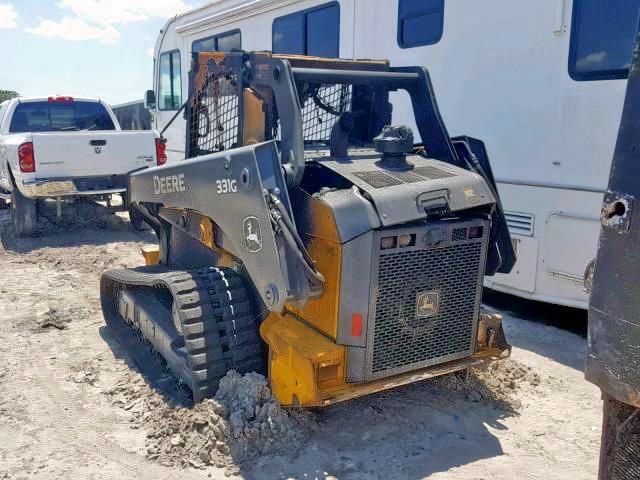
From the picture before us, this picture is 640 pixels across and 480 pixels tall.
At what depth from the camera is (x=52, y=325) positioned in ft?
17.2

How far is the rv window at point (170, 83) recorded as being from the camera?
11062 mm

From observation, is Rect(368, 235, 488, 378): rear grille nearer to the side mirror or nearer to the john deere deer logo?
Answer: the john deere deer logo

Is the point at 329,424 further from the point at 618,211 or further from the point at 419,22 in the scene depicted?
the point at 419,22

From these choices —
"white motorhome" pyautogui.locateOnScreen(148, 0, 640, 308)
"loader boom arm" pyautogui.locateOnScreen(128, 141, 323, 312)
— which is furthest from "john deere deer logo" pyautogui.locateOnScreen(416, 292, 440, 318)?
"white motorhome" pyautogui.locateOnScreen(148, 0, 640, 308)

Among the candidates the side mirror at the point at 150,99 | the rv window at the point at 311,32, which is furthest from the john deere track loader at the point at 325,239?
the side mirror at the point at 150,99

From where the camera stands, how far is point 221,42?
9281mm

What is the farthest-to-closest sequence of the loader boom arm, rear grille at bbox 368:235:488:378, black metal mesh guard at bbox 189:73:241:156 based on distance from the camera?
black metal mesh guard at bbox 189:73:241:156 → rear grille at bbox 368:235:488:378 → the loader boom arm

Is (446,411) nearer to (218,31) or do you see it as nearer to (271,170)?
(271,170)

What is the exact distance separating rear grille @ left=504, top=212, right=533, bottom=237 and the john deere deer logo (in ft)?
6.66

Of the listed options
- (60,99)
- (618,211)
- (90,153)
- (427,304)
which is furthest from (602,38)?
(60,99)

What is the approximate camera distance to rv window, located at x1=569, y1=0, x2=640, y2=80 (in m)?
4.52

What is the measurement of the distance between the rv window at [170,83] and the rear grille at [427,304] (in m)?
8.54

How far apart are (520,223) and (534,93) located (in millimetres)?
1049

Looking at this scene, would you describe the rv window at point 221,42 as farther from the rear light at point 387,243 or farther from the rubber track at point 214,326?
the rear light at point 387,243
